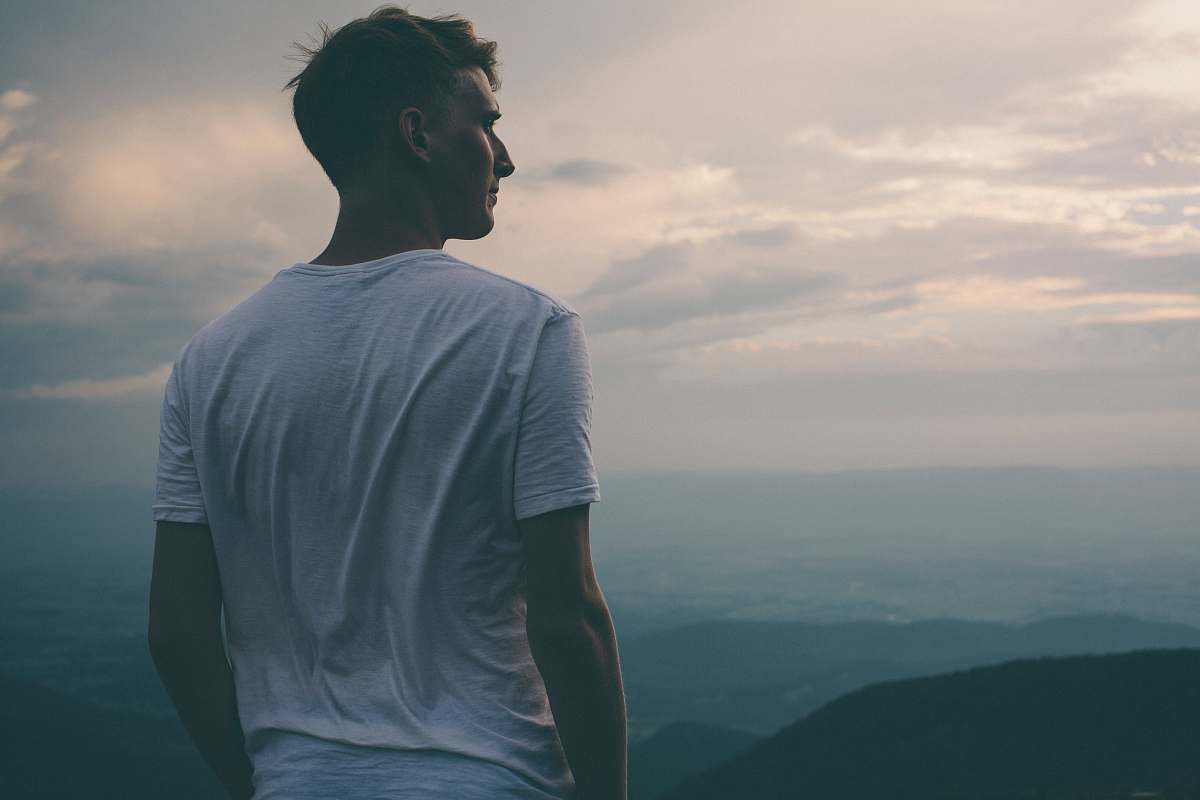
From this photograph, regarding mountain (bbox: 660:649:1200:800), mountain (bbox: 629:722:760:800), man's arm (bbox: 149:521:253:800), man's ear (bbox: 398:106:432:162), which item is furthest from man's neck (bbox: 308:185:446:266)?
mountain (bbox: 629:722:760:800)

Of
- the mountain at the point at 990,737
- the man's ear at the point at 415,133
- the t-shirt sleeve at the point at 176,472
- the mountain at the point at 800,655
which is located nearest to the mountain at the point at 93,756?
the mountain at the point at 990,737

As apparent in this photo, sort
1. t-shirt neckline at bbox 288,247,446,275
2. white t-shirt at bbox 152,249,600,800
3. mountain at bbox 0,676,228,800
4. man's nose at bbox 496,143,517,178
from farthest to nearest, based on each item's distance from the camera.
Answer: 1. mountain at bbox 0,676,228,800
2. man's nose at bbox 496,143,517,178
3. t-shirt neckline at bbox 288,247,446,275
4. white t-shirt at bbox 152,249,600,800

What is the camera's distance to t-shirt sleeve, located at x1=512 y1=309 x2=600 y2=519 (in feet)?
5.09

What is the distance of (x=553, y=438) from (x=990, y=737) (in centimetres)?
4943

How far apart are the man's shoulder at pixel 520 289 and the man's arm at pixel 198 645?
793 mm

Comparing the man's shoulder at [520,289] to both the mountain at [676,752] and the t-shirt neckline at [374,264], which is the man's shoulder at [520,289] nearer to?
the t-shirt neckline at [374,264]

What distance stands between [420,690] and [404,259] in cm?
81

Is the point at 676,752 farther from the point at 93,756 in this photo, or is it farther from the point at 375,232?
the point at 375,232

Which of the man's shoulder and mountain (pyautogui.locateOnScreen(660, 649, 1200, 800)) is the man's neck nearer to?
the man's shoulder

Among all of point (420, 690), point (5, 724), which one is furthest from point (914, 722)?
point (5, 724)

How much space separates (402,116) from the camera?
6.05ft

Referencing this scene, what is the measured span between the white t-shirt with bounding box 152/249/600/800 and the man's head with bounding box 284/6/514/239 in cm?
23

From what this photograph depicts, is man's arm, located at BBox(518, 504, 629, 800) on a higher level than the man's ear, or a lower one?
lower

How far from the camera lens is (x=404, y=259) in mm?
1691
